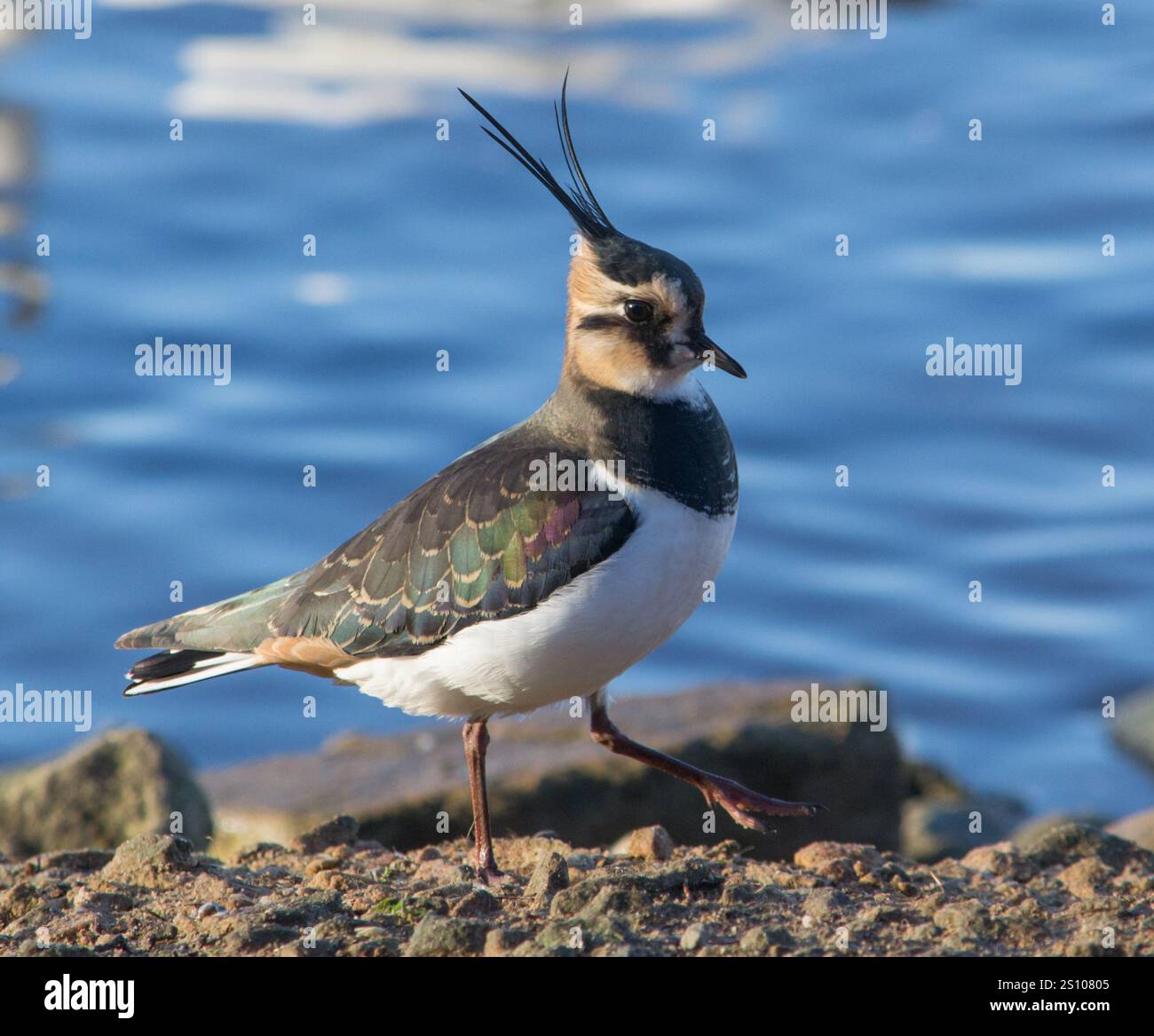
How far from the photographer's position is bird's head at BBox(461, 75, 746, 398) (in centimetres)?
766

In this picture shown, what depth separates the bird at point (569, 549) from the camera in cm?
734

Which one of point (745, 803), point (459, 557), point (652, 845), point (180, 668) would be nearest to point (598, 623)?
point (459, 557)

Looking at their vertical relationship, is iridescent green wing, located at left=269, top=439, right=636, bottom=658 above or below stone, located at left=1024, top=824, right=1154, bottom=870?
above

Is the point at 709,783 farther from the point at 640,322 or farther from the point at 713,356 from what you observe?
the point at 640,322

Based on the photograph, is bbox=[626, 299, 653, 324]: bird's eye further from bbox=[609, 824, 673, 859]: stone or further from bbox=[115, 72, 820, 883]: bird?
bbox=[609, 824, 673, 859]: stone

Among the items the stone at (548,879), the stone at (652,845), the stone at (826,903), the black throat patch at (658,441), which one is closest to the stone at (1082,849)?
the stone at (826,903)

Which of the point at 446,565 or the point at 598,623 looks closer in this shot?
the point at 598,623

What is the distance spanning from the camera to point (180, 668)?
851cm

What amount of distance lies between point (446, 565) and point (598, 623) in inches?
34.7

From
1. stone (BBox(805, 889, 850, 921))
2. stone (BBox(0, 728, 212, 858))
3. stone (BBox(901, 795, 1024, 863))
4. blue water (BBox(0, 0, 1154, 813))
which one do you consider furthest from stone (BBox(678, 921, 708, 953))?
blue water (BBox(0, 0, 1154, 813))

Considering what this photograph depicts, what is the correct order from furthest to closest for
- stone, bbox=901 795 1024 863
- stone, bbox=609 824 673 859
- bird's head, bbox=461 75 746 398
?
stone, bbox=901 795 1024 863, bird's head, bbox=461 75 746 398, stone, bbox=609 824 673 859

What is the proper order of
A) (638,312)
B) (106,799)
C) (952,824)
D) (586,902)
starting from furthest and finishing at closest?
(952,824), (106,799), (638,312), (586,902)

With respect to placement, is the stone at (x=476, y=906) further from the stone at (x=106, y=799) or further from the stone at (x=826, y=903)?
the stone at (x=106, y=799)

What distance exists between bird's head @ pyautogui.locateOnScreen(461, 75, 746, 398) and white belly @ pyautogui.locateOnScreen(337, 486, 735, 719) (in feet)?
2.05
